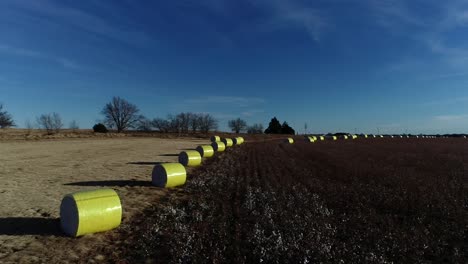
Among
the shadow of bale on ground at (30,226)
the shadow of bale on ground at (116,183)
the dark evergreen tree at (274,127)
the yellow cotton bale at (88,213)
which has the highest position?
the dark evergreen tree at (274,127)

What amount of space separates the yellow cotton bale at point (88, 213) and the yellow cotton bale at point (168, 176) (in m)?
5.06

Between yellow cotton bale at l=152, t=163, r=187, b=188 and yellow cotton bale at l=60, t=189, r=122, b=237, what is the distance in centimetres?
506

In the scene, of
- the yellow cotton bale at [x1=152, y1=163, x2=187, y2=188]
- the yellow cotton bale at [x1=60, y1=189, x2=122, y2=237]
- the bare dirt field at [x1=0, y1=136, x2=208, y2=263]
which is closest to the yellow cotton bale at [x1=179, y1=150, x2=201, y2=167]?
the bare dirt field at [x1=0, y1=136, x2=208, y2=263]

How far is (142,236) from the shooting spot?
24.9 ft

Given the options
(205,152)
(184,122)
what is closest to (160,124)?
(184,122)

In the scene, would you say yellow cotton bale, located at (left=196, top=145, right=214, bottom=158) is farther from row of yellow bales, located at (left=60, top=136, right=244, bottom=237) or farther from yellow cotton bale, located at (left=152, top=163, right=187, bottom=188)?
row of yellow bales, located at (left=60, top=136, right=244, bottom=237)

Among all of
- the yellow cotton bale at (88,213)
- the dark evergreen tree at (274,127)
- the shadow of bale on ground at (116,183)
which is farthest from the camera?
the dark evergreen tree at (274,127)

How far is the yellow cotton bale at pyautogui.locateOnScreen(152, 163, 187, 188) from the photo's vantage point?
13242mm

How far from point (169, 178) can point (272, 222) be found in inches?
232

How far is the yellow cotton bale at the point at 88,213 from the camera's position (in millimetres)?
7379

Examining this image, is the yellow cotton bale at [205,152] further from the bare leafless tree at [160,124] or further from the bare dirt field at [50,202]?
the bare leafless tree at [160,124]

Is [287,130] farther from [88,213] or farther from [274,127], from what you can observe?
[88,213]

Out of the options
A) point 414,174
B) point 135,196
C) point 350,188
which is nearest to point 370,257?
point 350,188

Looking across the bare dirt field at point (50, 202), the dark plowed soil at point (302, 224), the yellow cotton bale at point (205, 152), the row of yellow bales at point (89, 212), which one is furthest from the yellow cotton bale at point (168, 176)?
the yellow cotton bale at point (205, 152)
